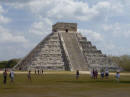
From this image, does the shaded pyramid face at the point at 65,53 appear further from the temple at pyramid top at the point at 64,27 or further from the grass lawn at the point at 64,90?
the grass lawn at the point at 64,90

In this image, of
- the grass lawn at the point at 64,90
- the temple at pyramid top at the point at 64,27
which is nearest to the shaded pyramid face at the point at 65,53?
the temple at pyramid top at the point at 64,27

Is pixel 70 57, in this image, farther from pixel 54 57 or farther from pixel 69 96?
pixel 69 96

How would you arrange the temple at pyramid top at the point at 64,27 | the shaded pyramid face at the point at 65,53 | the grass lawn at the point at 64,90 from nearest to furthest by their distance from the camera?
the grass lawn at the point at 64,90
the shaded pyramid face at the point at 65,53
the temple at pyramid top at the point at 64,27

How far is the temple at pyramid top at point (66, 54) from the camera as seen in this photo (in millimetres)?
70463

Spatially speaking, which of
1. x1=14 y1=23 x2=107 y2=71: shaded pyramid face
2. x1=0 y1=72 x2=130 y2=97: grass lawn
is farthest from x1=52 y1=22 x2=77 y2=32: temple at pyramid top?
x1=0 y1=72 x2=130 y2=97: grass lawn

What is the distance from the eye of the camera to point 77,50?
250ft

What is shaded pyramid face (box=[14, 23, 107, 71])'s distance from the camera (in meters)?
70.4

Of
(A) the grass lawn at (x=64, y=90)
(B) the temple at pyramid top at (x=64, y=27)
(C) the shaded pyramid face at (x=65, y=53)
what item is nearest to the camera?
(A) the grass lawn at (x=64, y=90)

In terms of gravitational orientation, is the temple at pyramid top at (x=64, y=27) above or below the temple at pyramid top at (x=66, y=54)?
above

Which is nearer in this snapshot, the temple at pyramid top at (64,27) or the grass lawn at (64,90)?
the grass lawn at (64,90)

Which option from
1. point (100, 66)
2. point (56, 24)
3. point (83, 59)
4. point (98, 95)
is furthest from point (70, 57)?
point (98, 95)

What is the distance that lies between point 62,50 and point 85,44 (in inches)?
300

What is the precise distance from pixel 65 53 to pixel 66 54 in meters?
0.66

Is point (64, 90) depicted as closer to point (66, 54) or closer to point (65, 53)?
point (66, 54)
